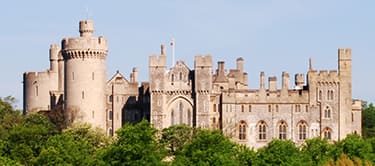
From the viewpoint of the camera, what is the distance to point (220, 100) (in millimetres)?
118812

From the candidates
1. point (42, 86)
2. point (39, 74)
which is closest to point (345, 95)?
point (42, 86)

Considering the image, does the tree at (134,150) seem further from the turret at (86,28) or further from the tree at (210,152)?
the turret at (86,28)

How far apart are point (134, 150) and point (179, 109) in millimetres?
30671

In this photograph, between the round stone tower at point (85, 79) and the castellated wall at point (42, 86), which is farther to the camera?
the castellated wall at point (42, 86)

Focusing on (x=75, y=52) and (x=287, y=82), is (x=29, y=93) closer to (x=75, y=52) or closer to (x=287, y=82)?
(x=75, y=52)

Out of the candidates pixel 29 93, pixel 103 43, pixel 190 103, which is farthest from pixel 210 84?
pixel 29 93

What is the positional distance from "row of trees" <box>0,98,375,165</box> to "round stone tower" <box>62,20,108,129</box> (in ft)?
17.2

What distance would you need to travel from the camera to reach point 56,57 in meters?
128

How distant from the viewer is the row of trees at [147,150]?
88062mm

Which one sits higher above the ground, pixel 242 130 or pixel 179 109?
pixel 179 109

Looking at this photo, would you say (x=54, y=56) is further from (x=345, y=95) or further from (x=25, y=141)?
(x=25, y=141)

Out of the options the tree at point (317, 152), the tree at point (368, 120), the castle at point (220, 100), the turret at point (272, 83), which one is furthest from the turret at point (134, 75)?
the tree at point (368, 120)

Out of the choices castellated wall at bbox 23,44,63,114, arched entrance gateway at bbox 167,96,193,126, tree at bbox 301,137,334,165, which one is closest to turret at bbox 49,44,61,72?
castellated wall at bbox 23,44,63,114

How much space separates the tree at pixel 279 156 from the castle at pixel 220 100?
2132 centimetres
